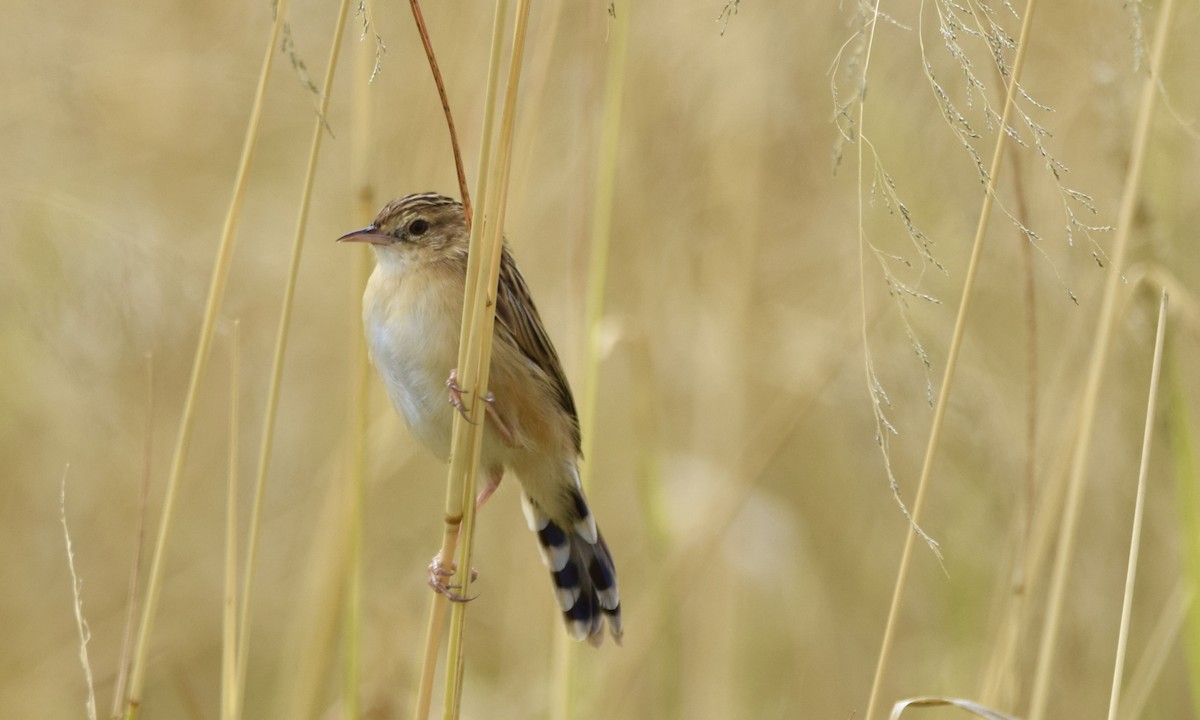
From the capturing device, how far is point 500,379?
3.41 meters

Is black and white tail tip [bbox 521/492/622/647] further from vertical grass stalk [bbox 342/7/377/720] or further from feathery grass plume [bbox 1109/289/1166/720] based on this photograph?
feathery grass plume [bbox 1109/289/1166/720]

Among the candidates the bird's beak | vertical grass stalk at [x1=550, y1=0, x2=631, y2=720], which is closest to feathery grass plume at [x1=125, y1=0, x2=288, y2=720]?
the bird's beak

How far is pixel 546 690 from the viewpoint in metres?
4.85

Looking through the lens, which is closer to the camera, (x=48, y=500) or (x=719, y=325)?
(x=719, y=325)

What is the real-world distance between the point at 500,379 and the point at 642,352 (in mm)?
593

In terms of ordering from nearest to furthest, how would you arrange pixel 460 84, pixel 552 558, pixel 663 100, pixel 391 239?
pixel 391 239 < pixel 552 558 < pixel 460 84 < pixel 663 100

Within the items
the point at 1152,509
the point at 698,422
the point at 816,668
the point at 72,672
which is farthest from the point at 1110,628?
the point at 72,672

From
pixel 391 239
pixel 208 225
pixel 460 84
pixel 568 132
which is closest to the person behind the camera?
pixel 391 239

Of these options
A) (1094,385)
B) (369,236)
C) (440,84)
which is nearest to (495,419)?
(369,236)

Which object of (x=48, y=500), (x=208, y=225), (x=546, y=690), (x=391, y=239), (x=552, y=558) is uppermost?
(x=208, y=225)

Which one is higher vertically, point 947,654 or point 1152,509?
point 1152,509

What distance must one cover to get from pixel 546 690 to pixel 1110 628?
2368 millimetres

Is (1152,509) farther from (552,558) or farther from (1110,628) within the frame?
(552,558)

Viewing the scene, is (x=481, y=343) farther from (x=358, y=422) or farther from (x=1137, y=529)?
(x=1137, y=529)
